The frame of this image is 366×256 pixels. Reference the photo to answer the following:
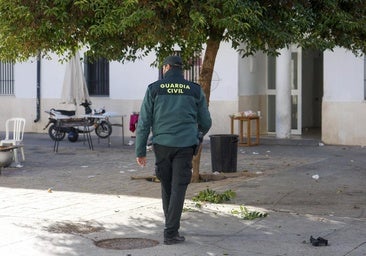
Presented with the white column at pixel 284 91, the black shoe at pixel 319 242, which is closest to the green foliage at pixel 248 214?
the black shoe at pixel 319 242

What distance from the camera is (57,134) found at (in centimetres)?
1927

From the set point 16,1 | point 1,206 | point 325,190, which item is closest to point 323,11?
point 325,190

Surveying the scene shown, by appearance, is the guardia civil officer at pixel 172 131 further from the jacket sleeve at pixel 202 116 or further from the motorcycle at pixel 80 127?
the motorcycle at pixel 80 127

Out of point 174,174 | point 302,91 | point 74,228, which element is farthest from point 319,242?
point 302,91

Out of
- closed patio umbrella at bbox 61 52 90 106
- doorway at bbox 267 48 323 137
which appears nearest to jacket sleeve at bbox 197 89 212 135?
doorway at bbox 267 48 323 137

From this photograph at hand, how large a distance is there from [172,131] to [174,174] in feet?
1.46

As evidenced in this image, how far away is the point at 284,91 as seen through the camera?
2030 centimetres

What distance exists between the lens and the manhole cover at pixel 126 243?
8.09 meters

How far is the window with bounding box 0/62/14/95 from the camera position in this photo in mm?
24031

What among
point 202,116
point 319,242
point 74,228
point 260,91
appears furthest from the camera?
point 260,91

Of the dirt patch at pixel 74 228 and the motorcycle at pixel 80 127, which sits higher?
the motorcycle at pixel 80 127

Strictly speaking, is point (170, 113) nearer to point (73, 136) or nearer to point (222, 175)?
point (222, 175)

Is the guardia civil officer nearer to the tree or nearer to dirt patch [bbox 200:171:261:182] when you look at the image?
the tree

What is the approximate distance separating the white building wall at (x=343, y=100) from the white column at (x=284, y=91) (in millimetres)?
1314
